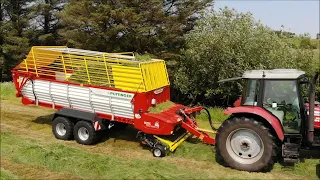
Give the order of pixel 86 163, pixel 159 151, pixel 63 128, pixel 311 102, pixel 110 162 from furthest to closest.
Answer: pixel 63 128
pixel 159 151
pixel 110 162
pixel 86 163
pixel 311 102

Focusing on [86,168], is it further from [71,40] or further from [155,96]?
[71,40]

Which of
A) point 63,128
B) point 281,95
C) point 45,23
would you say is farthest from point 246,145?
point 45,23

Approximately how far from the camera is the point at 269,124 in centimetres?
672

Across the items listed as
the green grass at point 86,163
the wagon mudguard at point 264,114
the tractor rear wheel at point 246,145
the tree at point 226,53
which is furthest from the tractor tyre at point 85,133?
the tree at point 226,53

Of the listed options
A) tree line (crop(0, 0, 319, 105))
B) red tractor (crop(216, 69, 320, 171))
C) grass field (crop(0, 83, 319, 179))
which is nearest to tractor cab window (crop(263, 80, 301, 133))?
red tractor (crop(216, 69, 320, 171))

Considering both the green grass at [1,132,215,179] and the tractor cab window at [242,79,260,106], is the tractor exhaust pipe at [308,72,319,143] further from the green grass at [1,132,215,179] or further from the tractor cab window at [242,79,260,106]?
the green grass at [1,132,215,179]

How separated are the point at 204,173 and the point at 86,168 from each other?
8.02 ft

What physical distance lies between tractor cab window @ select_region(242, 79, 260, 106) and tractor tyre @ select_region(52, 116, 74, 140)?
15.6ft

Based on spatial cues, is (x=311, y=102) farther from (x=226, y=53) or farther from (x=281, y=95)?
(x=226, y=53)

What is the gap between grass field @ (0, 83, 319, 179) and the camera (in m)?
6.59

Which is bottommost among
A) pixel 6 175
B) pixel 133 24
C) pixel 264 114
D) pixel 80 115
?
pixel 6 175

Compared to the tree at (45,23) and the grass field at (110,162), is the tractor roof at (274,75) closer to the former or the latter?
the grass field at (110,162)

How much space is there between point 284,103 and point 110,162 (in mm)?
3857

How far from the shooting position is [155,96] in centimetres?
859
